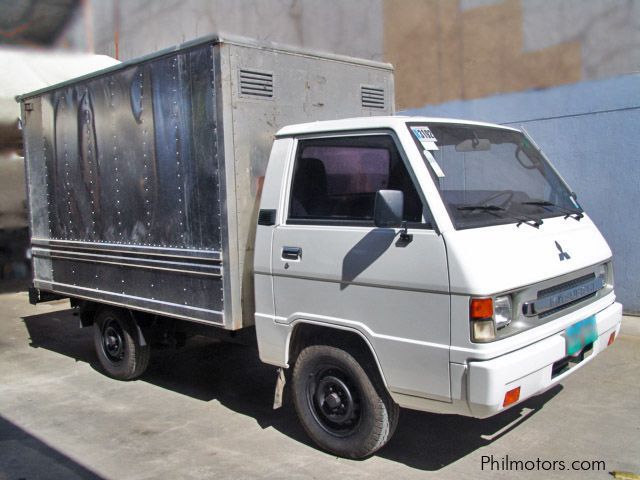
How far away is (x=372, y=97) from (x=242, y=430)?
3.04m

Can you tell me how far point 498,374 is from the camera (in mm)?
3469

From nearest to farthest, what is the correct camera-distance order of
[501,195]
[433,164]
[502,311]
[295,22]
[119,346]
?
[502,311] → [433,164] → [501,195] → [119,346] → [295,22]

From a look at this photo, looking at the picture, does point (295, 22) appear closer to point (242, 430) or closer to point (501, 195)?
point (501, 195)

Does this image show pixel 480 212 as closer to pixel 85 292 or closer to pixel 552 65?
pixel 85 292

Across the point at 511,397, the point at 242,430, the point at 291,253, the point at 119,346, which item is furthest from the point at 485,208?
the point at 119,346

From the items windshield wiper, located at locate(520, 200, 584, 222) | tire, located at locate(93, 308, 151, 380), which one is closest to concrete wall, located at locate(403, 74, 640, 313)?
windshield wiper, located at locate(520, 200, 584, 222)

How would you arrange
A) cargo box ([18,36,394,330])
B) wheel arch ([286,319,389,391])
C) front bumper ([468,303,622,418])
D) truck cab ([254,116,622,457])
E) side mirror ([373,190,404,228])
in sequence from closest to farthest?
front bumper ([468,303,622,418])
truck cab ([254,116,622,457])
side mirror ([373,190,404,228])
wheel arch ([286,319,389,391])
cargo box ([18,36,394,330])

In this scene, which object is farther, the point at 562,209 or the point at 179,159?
the point at 179,159

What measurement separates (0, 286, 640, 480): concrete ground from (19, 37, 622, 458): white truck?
417 millimetres

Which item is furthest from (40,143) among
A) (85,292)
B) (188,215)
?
(188,215)

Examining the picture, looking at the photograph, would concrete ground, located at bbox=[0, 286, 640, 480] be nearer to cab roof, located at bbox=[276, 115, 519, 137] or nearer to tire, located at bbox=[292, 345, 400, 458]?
tire, located at bbox=[292, 345, 400, 458]

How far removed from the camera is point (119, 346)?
634cm

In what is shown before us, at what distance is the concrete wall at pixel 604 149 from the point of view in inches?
294

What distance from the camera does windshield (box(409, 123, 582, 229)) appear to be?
3.94 m
